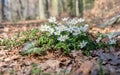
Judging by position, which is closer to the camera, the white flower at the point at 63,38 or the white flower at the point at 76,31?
the white flower at the point at 63,38

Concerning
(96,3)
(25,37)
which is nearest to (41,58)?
(25,37)

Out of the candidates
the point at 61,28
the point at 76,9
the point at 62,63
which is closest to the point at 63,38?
the point at 61,28

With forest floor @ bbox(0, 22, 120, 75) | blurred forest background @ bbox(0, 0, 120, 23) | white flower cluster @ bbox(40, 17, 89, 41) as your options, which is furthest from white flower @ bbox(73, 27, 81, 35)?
blurred forest background @ bbox(0, 0, 120, 23)

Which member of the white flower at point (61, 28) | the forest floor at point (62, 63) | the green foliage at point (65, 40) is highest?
the white flower at point (61, 28)

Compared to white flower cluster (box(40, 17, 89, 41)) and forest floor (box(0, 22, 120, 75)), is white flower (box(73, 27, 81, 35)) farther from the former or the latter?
forest floor (box(0, 22, 120, 75))

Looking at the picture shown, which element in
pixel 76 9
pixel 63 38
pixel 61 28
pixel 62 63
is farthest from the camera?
pixel 76 9

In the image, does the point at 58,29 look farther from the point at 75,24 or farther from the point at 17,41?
the point at 17,41

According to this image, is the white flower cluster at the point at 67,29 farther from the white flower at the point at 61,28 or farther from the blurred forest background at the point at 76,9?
the blurred forest background at the point at 76,9

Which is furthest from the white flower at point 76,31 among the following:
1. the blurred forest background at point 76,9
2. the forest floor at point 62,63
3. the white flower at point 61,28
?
the blurred forest background at point 76,9

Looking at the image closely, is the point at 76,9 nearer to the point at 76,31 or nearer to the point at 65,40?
the point at 76,31
